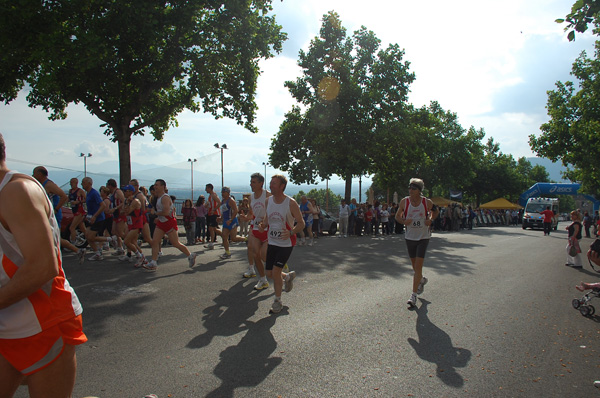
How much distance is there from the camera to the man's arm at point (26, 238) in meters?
1.69

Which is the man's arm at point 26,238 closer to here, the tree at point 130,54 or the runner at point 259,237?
the runner at point 259,237

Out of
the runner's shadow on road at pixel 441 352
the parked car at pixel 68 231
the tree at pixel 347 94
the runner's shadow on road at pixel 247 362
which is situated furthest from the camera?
the tree at pixel 347 94

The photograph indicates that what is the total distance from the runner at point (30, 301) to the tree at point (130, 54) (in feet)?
47.8

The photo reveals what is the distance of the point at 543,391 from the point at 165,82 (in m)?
18.5

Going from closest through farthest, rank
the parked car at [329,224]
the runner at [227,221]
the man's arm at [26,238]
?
1. the man's arm at [26,238]
2. the runner at [227,221]
3. the parked car at [329,224]

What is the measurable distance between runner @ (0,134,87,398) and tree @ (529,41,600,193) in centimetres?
3992

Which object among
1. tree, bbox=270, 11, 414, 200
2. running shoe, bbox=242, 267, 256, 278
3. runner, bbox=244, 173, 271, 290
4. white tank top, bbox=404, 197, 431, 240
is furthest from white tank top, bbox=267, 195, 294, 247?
tree, bbox=270, 11, 414, 200

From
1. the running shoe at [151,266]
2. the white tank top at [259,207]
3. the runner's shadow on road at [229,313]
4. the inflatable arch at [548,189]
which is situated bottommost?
the runner's shadow on road at [229,313]

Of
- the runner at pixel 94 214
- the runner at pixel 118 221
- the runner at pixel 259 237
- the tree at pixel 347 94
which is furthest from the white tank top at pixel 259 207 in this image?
the tree at pixel 347 94

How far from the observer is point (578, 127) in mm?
35406

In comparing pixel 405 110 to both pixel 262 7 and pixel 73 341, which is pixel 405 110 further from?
pixel 73 341

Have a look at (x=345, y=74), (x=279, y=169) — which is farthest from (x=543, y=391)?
(x=279, y=169)

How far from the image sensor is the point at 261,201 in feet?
23.8

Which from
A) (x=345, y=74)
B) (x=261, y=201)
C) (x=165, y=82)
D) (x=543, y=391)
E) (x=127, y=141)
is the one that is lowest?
(x=543, y=391)
